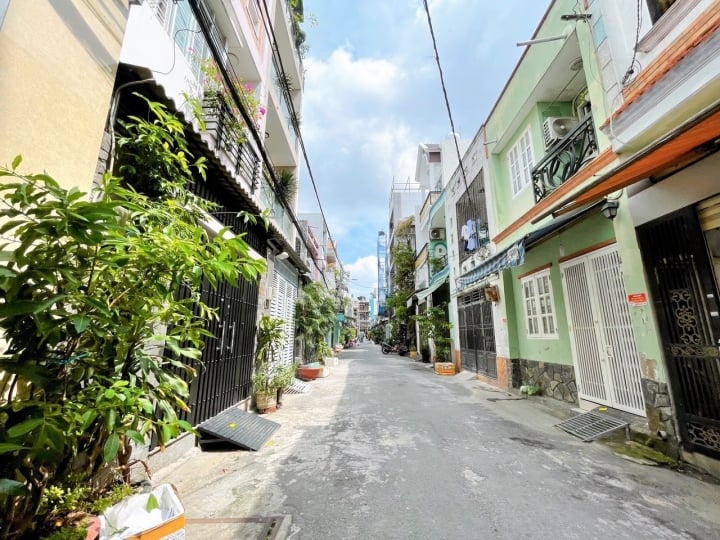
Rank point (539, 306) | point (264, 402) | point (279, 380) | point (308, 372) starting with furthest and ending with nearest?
point (308, 372) → point (539, 306) → point (279, 380) → point (264, 402)

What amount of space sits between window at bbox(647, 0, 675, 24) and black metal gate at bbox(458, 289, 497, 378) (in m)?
6.33

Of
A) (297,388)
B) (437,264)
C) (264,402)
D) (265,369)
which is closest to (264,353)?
(265,369)

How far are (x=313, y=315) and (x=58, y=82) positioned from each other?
26.2 feet

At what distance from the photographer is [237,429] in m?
Result: 3.91

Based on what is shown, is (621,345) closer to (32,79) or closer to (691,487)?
(691,487)

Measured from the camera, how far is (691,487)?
269 cm

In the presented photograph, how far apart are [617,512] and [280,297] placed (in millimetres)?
7045

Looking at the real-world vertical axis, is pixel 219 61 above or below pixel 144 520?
above

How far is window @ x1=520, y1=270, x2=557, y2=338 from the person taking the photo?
6.05 m

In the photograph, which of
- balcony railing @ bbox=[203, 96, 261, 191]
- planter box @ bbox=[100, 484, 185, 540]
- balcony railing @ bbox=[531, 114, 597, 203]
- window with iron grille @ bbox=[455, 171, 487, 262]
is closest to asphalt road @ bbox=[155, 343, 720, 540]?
planter box @ bbox=[100, 484, 185, 540]

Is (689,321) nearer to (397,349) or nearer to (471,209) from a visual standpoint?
(471,209)

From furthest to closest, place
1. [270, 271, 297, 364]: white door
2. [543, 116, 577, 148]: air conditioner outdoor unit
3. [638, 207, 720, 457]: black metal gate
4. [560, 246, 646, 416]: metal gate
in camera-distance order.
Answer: [270, 271, 297, 364]: white door, [543, 116, 577, 148]: air conditioner outdoor unit, [560, 246, 646, 416]: metal gate, [638, 207, 720, 457]: black metal gate

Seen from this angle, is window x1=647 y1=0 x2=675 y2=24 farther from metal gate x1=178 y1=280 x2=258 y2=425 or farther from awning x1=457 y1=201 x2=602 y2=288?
metal gate x1=178 y1=280 x2=258 y2=425

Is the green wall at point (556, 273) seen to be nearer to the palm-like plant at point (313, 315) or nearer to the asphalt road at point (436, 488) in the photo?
the asphalt road at point (436, 488)
